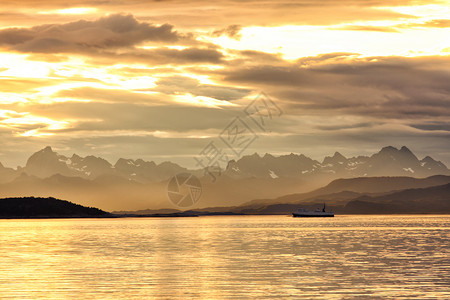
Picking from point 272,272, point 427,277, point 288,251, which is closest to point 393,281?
point 427,277

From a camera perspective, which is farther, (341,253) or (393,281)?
(341,253)

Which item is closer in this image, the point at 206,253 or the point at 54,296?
the point at 54,296

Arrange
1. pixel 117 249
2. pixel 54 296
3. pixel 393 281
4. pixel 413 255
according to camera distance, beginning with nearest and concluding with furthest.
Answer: pixel 54 296 → pixel 393 281 → pixel 413 255 → pixel 117 249

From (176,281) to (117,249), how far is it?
49.3 m

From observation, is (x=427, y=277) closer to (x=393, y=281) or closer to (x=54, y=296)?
(x=393, y=281)

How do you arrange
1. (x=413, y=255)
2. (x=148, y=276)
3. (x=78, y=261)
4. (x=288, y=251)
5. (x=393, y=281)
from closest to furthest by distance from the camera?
(x=393, y=281) → (x=148, y=276) → (x=78, y=261) → (x=413, y=255) → (x=288, y=251)

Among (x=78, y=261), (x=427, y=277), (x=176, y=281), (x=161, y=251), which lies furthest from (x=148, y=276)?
(x=161, y=251)

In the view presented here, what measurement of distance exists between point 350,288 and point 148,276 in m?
22.4

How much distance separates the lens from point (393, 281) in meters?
67.7

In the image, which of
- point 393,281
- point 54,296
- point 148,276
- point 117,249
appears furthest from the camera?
point 117,249

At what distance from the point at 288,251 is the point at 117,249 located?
96.3 ft

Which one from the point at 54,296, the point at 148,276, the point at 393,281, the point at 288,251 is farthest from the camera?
the point at 288,251

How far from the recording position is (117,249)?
11694cm

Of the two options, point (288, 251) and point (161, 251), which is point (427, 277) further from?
point (161, 251)
